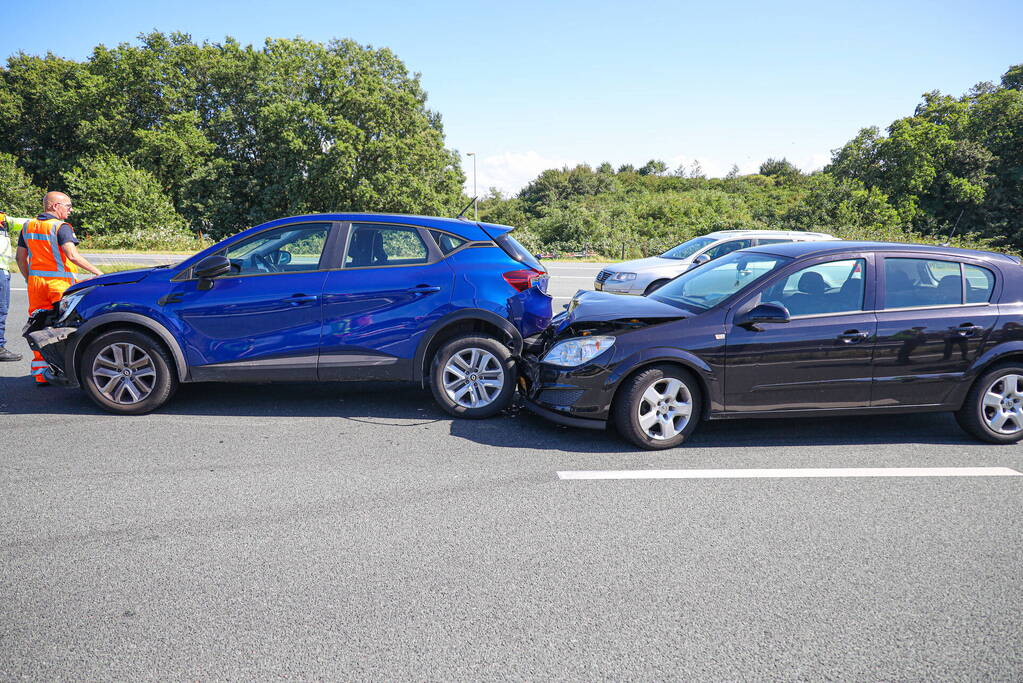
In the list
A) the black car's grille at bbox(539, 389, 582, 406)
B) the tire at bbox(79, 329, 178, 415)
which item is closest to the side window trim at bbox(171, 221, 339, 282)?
the tire at bbox(79, 329, 178, 415)

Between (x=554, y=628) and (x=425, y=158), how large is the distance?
143 feet

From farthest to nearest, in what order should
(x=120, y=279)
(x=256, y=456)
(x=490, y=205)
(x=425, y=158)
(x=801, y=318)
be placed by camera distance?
(x=490, y=205) < (x=425, y=158) < (x=120, y=279) < (x=801, y=318) < (x=256, y=456)

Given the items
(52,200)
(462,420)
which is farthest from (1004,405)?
(52,200)

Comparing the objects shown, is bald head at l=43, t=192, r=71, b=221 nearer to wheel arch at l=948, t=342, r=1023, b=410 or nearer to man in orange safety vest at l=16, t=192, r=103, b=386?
man in orange safety vest at l=16, t=192, r=103, b=386

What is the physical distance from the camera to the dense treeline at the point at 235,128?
4334 centimetres

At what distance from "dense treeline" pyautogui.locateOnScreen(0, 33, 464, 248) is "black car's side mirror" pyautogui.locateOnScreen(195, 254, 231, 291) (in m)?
37.3

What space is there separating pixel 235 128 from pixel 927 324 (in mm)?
50154

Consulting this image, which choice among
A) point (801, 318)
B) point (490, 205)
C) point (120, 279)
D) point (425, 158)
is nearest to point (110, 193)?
point (425, 158)

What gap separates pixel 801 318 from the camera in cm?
557

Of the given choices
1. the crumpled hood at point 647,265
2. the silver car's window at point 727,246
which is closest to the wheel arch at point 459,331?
the crumpled hood at point 647,265

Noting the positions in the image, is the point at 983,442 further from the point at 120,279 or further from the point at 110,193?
the point at 110,193

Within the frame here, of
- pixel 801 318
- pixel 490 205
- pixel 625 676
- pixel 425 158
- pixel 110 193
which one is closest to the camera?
pixel 625 676

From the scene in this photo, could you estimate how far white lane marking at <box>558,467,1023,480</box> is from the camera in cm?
485

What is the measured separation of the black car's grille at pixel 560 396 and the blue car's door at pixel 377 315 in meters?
1.25
